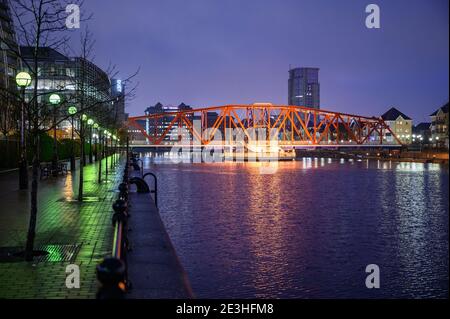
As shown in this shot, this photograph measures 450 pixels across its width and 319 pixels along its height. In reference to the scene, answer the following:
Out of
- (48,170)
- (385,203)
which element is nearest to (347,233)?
(385,203)

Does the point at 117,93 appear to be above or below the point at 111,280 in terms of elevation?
above

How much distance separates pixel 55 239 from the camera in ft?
39.7

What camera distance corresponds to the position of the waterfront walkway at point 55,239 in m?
8.16

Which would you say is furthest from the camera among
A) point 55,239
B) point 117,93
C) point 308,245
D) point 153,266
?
point 117,93

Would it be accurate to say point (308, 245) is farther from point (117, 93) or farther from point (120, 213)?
point (117, 93)

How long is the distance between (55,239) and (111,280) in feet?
26.1

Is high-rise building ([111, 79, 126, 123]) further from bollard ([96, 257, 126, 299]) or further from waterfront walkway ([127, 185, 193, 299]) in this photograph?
bollard ([96, 257, 126, 299])

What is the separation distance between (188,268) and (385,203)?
16295 millimetres

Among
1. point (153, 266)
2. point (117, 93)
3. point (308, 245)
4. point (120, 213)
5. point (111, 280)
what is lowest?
point (308, 245)

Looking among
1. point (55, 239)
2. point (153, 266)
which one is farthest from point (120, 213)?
point (55, 239)

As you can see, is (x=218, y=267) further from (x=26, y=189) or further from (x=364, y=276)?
(x=26, y=189)

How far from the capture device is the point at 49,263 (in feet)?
32.0

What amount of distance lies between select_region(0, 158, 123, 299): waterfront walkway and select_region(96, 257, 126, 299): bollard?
2.94m

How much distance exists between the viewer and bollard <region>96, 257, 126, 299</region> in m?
4.50
